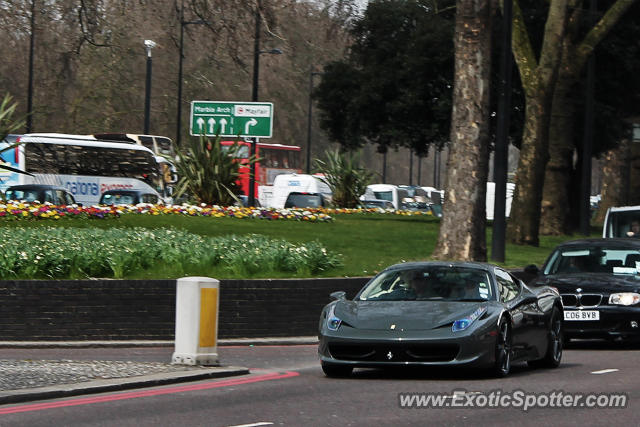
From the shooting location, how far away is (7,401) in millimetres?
11250

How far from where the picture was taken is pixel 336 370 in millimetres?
13625

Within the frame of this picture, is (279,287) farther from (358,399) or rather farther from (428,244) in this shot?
(428,244)

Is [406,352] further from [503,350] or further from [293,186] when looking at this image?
[293,186]

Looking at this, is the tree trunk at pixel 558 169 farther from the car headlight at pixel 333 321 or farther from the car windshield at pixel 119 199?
the car headlight at pixel 333 321

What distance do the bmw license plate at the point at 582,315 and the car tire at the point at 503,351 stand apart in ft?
13.1

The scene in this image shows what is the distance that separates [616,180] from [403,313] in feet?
190

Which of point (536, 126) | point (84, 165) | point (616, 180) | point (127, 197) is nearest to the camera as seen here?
point (536, 126)

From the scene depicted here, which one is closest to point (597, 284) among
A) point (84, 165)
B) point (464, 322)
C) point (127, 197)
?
point (464, 322)

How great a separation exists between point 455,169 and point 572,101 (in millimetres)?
15916

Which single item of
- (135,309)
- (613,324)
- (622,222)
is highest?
(622,222)

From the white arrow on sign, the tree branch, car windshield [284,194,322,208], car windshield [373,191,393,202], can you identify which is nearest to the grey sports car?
the white arrow on sign

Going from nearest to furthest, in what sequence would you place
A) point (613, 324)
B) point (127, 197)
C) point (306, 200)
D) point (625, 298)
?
point (613, 324) < point (625, 298) < point (127, 197) < point (306, 200)

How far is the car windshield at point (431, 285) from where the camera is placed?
13.9 m

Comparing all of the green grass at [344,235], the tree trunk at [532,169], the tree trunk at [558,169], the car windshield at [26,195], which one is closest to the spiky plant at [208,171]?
the green grass at [344,235]
